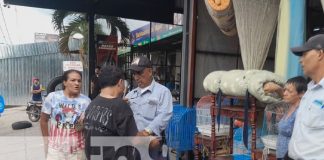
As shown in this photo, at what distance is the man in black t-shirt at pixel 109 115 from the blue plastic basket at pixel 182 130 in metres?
2.08

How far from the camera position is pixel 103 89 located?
2633 mm

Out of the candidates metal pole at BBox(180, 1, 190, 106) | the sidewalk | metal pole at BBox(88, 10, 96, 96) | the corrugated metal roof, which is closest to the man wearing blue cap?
metal pole at BBox(180, 1, 190, 106)

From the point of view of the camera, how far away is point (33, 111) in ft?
35.9

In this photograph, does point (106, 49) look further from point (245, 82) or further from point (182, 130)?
point (245, 82)

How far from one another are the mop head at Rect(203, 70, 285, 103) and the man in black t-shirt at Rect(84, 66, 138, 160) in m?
1.43

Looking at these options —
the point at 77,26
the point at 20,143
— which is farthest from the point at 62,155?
the point at 77,26

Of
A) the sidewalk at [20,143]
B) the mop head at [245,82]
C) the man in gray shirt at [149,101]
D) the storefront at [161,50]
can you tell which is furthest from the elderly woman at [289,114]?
the storefront at [161,50]

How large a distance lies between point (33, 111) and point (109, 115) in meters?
9.31

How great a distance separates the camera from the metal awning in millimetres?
8508

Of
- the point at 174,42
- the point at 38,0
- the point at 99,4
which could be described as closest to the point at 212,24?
the point at 99,4

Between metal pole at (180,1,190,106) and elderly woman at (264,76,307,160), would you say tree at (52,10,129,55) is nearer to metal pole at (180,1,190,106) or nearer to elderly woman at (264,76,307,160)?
metal pole at (180,1,190,106)

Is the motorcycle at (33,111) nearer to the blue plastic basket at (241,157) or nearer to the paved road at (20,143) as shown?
the paved road at (20,143)

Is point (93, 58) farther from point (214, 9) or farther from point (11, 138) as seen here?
point (214, 9)

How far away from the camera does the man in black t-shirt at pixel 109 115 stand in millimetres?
2477
